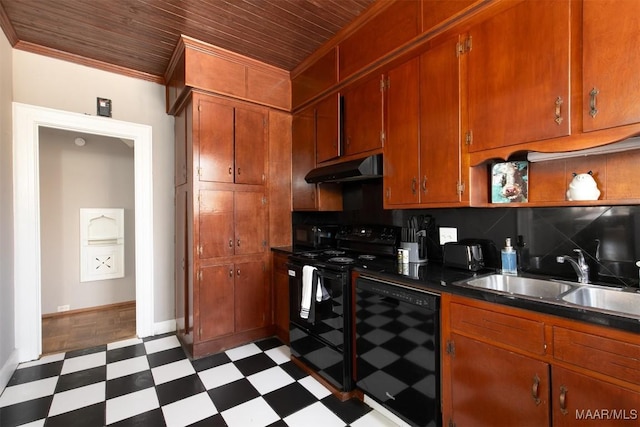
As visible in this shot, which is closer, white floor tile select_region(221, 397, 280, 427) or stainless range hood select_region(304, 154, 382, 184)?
white floor tile select_region(221, 397, 280, 427)

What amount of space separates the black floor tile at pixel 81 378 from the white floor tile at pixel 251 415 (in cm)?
119

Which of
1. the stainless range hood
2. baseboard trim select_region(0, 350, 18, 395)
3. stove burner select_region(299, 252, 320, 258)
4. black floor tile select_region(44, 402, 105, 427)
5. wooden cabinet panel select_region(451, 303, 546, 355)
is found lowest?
black floor tile select_region(44, 402, 105, 427)

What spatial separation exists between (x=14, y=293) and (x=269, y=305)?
218 centimetres

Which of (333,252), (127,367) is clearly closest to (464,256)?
(333,252)

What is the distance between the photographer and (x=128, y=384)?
2.21 meters

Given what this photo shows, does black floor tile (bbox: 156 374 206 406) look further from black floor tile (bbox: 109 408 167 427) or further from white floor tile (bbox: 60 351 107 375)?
white floor tile (bbox: 60 351 107 375)

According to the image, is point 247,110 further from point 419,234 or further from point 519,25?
point 519,25

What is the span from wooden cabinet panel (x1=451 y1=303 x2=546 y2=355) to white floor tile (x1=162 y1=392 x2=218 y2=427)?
1.65 metres

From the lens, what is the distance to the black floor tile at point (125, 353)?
103 inches

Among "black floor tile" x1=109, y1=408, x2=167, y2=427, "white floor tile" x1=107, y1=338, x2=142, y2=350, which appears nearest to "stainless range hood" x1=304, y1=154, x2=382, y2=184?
"black floor tile" x1=109, y1=408, x2=167, y2=427

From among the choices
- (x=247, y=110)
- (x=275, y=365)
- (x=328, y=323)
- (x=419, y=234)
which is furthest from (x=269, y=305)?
(x=247, y=110)

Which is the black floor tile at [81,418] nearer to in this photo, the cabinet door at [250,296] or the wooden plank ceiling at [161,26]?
the cabinet door at [250,296]

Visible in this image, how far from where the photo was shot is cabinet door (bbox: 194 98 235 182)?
266 centimetres

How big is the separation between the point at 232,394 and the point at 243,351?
0.66 metres
